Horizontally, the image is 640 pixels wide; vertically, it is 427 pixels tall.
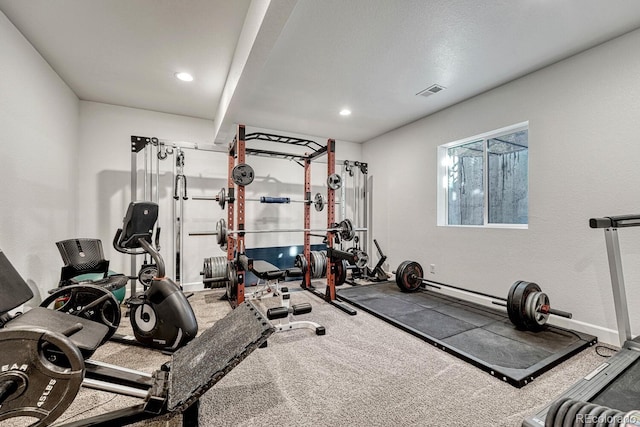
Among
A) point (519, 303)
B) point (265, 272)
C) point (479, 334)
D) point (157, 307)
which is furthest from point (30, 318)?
point (519, 303)

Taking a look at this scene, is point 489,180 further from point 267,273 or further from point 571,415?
point 267,273

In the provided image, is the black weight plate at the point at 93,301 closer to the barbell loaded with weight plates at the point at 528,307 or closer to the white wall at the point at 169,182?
the white wall at the point at 169,182

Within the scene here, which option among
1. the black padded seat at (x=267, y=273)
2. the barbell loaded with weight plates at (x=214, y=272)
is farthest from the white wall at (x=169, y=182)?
the black padded seat at (x=267, y=273)

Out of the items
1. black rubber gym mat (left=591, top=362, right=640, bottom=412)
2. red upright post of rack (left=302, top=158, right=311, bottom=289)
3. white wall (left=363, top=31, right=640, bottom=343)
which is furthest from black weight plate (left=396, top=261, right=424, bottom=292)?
black rubber gym mat (left=591, top=362, right=640, bottom=412)

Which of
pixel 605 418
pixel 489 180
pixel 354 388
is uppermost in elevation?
pixel 489 180

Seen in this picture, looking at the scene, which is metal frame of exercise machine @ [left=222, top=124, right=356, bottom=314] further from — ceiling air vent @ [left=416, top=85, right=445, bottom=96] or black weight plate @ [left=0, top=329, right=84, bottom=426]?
black weight plate @ [left=0, top=329, right=84, bottom=426]

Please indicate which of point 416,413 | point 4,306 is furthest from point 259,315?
point 4,306

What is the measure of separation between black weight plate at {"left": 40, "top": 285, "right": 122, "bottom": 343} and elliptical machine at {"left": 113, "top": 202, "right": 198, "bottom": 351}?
188mm

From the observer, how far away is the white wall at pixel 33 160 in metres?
2.25

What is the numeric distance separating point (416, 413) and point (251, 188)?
3922 millimetres

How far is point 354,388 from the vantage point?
178 cm

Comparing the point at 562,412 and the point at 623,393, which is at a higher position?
the point at 562,412

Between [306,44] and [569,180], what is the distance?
2911mm

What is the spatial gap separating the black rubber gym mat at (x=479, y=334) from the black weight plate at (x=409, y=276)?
6.2 inches
